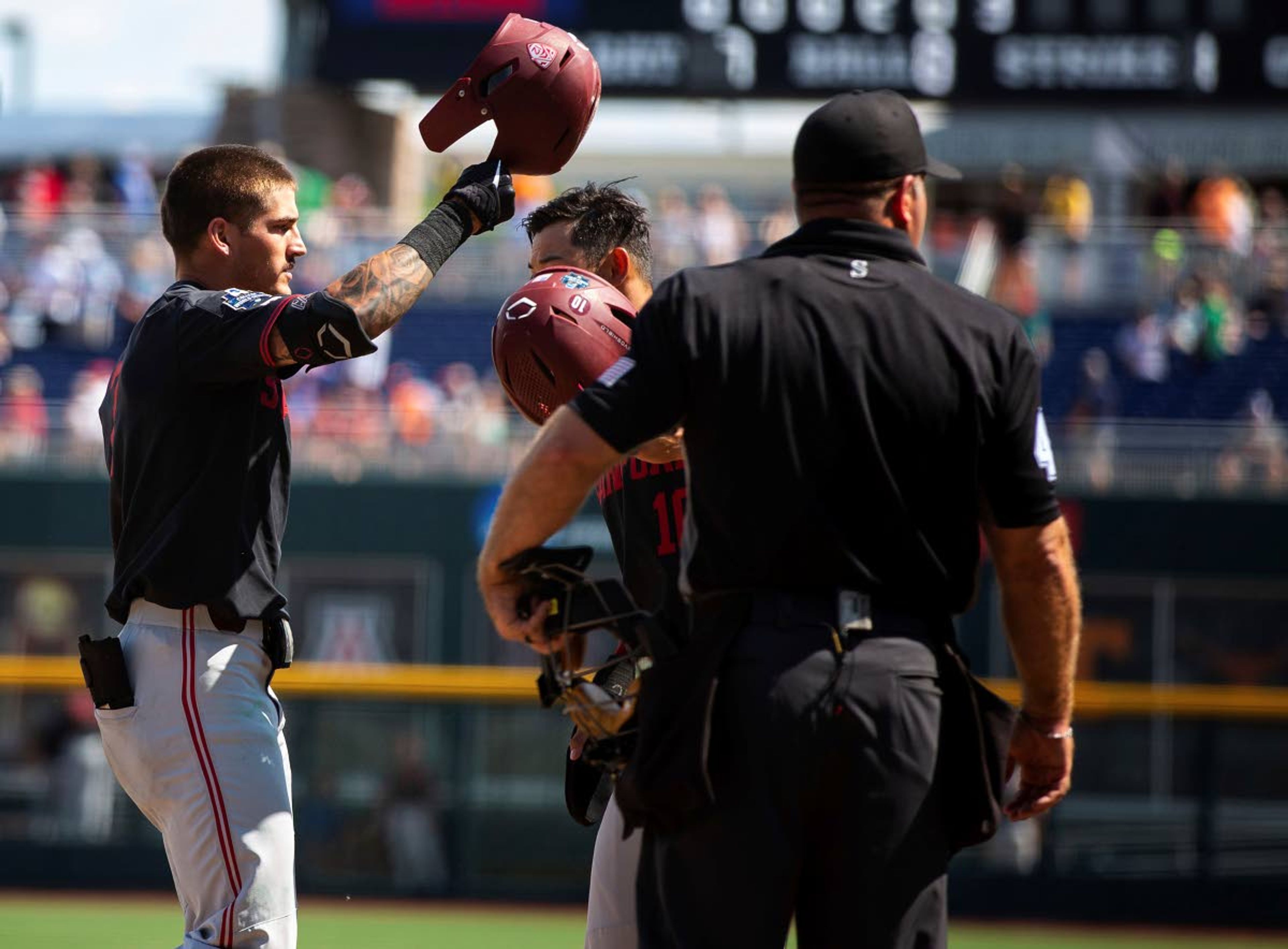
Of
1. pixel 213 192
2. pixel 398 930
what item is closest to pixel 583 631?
pixel 213 192

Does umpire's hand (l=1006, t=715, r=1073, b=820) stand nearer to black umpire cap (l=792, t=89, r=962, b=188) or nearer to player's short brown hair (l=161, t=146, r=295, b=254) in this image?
black umpire cap (l=792, t=89, r=962, b=188)

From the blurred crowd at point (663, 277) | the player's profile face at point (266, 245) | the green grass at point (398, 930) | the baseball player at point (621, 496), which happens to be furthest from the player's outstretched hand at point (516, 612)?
the blurred crowd at point (663, 277)

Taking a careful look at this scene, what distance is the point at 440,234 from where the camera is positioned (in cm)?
392

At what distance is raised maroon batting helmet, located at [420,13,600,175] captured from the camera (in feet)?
13.8

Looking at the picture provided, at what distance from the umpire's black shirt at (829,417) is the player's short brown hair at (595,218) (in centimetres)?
134

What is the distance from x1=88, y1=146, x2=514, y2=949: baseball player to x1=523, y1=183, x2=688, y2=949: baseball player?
1.44 ft

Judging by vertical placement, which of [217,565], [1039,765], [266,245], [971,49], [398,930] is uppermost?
[971,49]

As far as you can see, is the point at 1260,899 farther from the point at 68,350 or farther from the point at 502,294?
the point at 68,350

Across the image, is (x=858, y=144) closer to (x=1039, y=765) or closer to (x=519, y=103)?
(x=1039, y=765)

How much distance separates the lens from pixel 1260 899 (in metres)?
9.54

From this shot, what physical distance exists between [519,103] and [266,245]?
66 centimetres

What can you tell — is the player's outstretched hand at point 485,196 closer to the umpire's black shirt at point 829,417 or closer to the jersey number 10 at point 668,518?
the jersey number 10 at point 668,518

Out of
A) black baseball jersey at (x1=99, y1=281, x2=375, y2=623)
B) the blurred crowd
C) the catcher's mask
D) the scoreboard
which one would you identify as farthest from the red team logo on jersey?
the scoreboard

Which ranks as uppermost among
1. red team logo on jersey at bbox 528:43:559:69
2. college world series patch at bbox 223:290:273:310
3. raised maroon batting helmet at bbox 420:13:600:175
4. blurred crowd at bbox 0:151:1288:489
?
red team logo on jersey at bbox 528:43:559:69
